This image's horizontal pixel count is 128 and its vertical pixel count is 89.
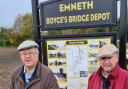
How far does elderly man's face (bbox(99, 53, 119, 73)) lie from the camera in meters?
4.23

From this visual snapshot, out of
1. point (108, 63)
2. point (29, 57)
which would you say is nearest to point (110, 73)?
point (108, 63)

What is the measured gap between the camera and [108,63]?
13.9 ft

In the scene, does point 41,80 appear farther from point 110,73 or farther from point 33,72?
point 110,73

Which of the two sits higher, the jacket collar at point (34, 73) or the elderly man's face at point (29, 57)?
the elderly man's face at point (29, 57)

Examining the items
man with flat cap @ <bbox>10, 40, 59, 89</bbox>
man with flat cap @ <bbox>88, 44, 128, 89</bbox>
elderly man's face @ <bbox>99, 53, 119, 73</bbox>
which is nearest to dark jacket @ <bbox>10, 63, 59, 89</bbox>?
man with flat cap @ <bbox>10, 40, 59, 89</bbox>

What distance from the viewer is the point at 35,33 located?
5.90m

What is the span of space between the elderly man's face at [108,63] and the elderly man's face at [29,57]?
0.78m

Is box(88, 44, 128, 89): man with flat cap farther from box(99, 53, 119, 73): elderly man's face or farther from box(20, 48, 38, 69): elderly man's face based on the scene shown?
box(20, 48, 38, 69): elderly man's face

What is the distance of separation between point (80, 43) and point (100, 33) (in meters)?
0.31

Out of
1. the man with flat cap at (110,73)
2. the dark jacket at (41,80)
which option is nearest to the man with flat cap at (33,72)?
the dark jacket at (41,80)

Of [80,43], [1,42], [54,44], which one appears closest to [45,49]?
[54,44]

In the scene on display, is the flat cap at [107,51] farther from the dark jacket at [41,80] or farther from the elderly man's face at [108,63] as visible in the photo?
the dark jacket at [41,80]

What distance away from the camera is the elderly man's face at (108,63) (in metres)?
4.23

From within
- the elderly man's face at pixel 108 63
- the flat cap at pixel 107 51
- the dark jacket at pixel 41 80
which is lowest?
the dark jacket at pixel 41 80
